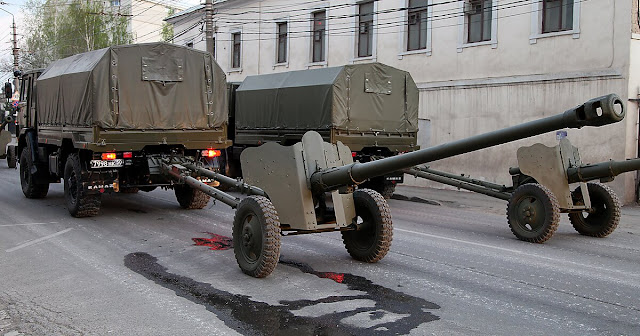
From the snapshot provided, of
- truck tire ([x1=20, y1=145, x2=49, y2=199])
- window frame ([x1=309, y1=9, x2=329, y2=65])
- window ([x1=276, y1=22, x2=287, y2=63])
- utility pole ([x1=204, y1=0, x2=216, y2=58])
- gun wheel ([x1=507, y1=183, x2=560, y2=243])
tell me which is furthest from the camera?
window ([x1=276, y1=22, x2=287, y2=63])

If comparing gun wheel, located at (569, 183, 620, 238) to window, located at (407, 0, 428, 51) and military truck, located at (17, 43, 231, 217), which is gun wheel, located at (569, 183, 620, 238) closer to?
military truck, located at (17, 43, 231, 217)

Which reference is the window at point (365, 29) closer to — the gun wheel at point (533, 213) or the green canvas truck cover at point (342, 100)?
the green canvas truck cover at point (342, 100)

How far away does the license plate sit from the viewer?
418 inches

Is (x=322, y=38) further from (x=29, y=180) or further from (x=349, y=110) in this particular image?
(x=29, y=180)

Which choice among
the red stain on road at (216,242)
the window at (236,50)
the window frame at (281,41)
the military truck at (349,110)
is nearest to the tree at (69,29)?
the window at (236,50)

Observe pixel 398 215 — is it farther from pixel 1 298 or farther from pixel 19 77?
pixel 19 77

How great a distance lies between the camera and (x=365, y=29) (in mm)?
23203

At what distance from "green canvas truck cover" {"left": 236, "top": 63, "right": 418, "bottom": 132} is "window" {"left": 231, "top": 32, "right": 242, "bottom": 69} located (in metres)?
15.0

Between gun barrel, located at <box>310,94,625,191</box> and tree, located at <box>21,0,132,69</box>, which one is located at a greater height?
tree, located at <box>21,0,132,69</box>

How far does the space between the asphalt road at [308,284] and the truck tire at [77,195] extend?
279 mm

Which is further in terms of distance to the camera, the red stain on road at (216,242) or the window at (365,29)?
the window at (365,29)

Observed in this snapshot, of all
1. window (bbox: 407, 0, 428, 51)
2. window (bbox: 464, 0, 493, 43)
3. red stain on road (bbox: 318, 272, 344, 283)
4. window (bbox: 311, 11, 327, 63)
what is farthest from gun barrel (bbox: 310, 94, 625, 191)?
window (bbox: 311, 11, 327, 63)

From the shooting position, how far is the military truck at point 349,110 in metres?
14.1

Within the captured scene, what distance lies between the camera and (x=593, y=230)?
1039cm
